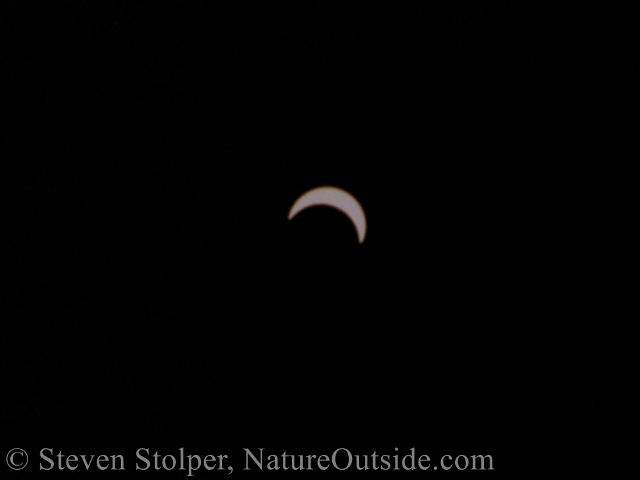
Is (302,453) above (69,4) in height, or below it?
below

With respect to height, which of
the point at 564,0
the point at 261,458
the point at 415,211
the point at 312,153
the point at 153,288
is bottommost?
the point at 261,458

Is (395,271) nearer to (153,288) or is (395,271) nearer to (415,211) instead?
(415,211)

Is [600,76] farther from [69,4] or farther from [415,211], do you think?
[69,4]

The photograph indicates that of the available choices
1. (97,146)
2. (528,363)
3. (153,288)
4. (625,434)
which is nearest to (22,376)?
(153,288)
